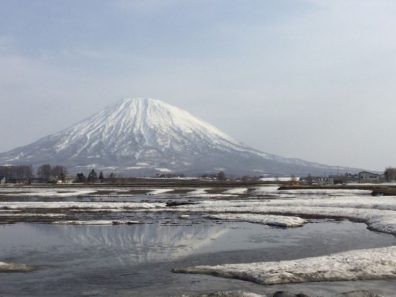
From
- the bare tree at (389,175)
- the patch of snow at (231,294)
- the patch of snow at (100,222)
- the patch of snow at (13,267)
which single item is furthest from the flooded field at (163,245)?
the bare tree at (389,175)

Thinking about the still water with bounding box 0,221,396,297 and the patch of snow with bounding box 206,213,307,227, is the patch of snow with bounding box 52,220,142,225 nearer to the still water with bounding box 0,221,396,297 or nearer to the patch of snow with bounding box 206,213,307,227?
the still water with bounding box 0,221,396,297

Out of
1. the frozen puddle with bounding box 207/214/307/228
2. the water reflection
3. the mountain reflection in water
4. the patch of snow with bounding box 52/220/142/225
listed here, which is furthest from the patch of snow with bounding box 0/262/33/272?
the frozen puddle with bounding box 207/214/307/228

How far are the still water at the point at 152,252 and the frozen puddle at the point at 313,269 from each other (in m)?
0.55

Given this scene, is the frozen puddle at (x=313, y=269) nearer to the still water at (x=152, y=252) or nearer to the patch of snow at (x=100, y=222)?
the still water at (x=152, y=252)

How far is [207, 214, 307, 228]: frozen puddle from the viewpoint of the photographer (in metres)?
30.9

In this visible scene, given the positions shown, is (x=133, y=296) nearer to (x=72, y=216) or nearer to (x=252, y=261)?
(x=252, y=261)

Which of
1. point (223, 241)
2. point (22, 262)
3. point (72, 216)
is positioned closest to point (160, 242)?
point (223, 241)

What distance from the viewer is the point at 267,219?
109 ft

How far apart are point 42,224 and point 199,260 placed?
1636cm

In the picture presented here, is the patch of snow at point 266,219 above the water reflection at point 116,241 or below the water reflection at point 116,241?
above

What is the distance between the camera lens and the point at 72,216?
37.2 meters

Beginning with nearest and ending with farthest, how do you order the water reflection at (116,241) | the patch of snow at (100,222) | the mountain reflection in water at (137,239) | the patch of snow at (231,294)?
the patch of snow at (231,294)
the water reflection at (116,241)
the mountain reflection in water at (137,239)
the patch of snow at (100,222)

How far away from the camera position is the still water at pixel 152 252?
1480 cm

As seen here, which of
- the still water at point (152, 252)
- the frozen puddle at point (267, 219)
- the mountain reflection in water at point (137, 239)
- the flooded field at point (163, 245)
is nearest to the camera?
the still water at point (152, 252)
